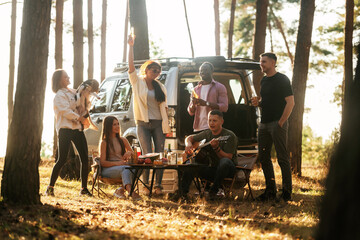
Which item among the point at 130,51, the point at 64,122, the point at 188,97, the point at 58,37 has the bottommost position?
the point at 64,122

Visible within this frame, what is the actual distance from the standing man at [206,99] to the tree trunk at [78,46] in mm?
9373

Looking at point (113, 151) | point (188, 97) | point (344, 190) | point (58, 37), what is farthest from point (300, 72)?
point (58, 37)

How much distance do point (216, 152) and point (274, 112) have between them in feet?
3.22

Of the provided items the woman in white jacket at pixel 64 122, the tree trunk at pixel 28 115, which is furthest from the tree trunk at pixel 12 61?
the tree trunk at pixel 28 115

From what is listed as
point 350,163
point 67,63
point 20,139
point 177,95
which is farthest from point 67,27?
point 350,163

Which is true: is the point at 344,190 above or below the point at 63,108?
below

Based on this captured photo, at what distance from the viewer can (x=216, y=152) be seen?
8289 mm

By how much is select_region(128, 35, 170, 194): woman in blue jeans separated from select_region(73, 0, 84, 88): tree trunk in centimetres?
904

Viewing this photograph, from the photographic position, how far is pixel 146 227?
5617mm

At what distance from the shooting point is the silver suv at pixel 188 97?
8.82m

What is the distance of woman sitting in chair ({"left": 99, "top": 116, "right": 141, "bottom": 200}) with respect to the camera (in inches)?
338

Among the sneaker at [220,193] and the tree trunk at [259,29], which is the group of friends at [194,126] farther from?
the tree trunk at [259,29]

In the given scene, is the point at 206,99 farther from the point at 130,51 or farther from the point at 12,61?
the point at 12,61

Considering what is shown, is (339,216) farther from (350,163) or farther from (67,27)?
(67,27)
